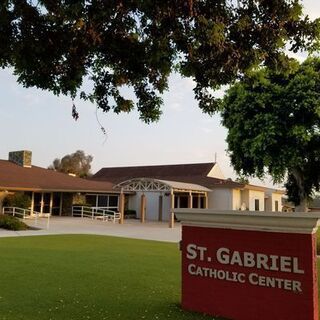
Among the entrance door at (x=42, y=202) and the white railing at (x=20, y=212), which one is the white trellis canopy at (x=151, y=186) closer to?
→ the entrance door at (x=42, y=202)

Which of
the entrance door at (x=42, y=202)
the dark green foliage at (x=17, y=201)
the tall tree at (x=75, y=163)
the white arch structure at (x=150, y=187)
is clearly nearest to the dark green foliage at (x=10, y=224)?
the dark green foliage at (x=17, y=201)

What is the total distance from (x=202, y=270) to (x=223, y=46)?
302 centimetres

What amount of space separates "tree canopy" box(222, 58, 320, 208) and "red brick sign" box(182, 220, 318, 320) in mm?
13660

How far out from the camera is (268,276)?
5500mm

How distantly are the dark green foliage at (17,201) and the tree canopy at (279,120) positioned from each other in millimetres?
14240

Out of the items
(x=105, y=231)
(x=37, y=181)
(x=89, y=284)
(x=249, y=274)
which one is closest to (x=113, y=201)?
(x=37, y=181)

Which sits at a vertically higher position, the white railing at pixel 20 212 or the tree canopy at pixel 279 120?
the tree canopy at pixel 279 120

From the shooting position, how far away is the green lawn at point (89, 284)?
625 centimetres

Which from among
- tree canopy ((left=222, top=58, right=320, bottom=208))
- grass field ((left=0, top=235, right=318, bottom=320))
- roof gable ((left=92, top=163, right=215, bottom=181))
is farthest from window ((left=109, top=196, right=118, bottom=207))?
grass field ((left=0, top=235, right=318, bottom=320))

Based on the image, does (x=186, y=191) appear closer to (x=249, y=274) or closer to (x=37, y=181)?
(x=37, y=181)

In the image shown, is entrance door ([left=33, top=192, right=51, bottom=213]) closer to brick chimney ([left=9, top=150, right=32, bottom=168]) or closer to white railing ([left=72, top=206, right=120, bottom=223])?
white railing ([left=72, top=206, right=120, bottom=223])

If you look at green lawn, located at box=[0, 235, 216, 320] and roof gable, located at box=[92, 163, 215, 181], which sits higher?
roof gable, located at box=[92, 163, 215, 181]

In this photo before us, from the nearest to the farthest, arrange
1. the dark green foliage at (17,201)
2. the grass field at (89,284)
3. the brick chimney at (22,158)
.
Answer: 1. the grass field at (89,284)
2. the dark green foliage at (17,201)
3. the brick chimney at (22,158)

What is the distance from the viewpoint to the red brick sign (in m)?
5.24
